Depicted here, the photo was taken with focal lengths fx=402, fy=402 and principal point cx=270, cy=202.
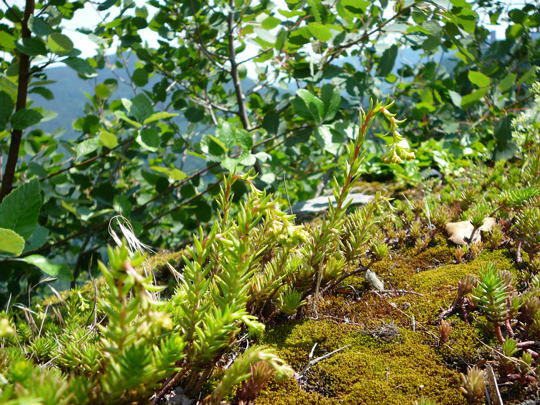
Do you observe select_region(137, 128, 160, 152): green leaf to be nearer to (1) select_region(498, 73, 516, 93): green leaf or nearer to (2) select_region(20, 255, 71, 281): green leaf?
(2) select_region(20, 255, 71, 281): green leaf

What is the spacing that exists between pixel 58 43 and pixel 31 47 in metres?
0.16

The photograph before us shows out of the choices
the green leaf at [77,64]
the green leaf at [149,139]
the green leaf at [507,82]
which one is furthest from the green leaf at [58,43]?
the green leaf at [507,82]

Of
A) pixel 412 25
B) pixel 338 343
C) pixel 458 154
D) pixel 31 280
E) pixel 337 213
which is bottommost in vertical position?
pixel 31 280

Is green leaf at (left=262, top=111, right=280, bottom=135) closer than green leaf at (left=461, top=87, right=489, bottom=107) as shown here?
Yes

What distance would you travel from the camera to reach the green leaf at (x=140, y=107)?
252cm

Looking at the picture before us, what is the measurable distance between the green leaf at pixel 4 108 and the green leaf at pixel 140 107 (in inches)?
26.0

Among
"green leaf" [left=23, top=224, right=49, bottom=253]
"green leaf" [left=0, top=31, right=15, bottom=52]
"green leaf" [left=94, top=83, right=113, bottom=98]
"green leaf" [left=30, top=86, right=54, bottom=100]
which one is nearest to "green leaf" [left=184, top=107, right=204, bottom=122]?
"green leaf" [left=94, top=83, right=113, bottom=98]

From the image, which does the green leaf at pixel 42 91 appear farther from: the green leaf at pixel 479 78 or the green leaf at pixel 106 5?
the green leaf at pixel 479 78

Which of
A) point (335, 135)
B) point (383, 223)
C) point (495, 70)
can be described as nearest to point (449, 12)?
point (335, 135)

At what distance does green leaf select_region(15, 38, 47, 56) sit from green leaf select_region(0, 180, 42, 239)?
1275 millimetres

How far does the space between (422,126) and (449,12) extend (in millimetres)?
2294

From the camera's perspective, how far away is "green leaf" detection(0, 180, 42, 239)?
1.32m

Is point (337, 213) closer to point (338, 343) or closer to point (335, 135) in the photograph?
point (338, 343)

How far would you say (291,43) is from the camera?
2.99 metres
